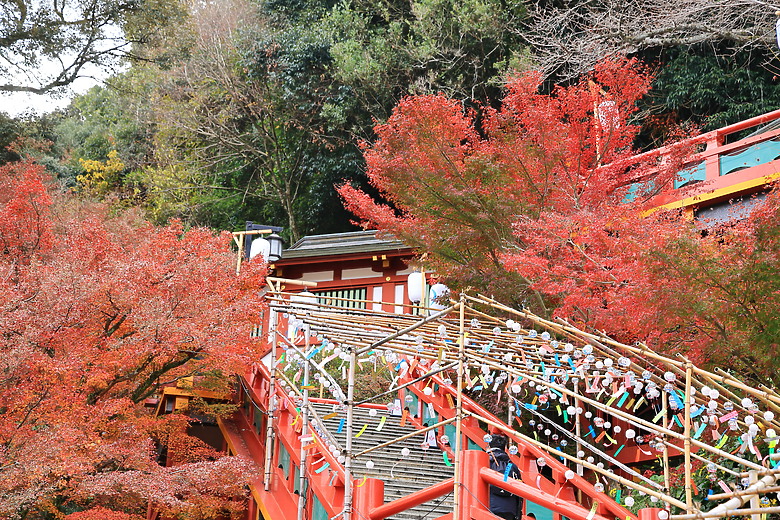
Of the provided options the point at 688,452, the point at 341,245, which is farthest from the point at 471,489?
the point at 341,245

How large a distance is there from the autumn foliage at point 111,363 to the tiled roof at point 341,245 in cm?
502

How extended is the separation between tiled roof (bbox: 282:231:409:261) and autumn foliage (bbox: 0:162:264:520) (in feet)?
16.5

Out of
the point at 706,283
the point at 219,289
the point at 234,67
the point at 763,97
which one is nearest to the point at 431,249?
the point at 219,289

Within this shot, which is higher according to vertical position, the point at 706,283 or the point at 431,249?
the point at 431,249

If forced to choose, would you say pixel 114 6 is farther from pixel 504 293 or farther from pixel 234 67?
pixel 504 293

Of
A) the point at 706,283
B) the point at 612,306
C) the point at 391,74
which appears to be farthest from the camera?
the point at 391,74

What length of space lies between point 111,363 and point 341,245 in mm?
9555

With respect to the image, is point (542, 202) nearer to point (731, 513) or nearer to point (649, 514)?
point (649, 514)

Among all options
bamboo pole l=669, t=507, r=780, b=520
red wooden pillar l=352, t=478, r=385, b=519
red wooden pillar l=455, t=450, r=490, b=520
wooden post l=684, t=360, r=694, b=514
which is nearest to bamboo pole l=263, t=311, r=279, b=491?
red wooden pillar l=352, t=478, r=385, b=519

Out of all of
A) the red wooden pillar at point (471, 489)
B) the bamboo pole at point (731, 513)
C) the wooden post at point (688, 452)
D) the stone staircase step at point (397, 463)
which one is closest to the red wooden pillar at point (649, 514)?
the wooden post at point (688, 452)

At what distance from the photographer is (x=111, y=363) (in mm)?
12188

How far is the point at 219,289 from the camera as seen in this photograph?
14094mm

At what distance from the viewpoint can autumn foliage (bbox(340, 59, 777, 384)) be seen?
10845 mm

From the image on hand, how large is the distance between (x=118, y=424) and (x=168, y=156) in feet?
60.5
